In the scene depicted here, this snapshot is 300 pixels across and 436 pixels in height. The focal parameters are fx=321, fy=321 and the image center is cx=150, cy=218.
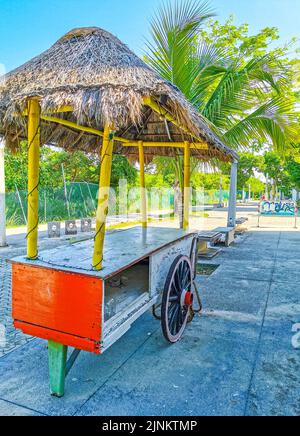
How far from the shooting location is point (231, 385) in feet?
9.25

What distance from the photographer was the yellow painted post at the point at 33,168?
284 centimetres

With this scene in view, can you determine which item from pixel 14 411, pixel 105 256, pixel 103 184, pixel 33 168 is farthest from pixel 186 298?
pixel 33 168

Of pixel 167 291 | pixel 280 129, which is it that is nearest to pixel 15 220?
pixel 280 129

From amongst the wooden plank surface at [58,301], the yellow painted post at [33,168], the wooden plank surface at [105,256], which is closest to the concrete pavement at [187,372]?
the wooden plank surface at [58,301]

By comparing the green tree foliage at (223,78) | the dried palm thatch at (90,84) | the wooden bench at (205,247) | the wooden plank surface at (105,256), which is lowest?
the wooden bench at (205,247)

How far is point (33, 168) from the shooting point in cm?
290

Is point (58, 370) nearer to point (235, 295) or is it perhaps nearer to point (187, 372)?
point (187, 372)

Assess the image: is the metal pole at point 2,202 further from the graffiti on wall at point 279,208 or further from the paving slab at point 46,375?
the graffiti on wall at point 279,208

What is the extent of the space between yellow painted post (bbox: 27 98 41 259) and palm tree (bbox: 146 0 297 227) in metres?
5.42

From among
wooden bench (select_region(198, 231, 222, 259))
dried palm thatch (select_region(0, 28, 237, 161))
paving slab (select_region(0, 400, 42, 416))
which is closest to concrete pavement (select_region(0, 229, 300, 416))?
paving slab (select_region(0, 400, 42, 416))

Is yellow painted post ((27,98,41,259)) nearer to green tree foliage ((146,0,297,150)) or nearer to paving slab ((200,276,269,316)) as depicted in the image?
paving slab ((200,276,269,316))

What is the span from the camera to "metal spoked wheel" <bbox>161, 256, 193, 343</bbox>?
3250mm

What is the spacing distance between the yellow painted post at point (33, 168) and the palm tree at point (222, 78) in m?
5.42
